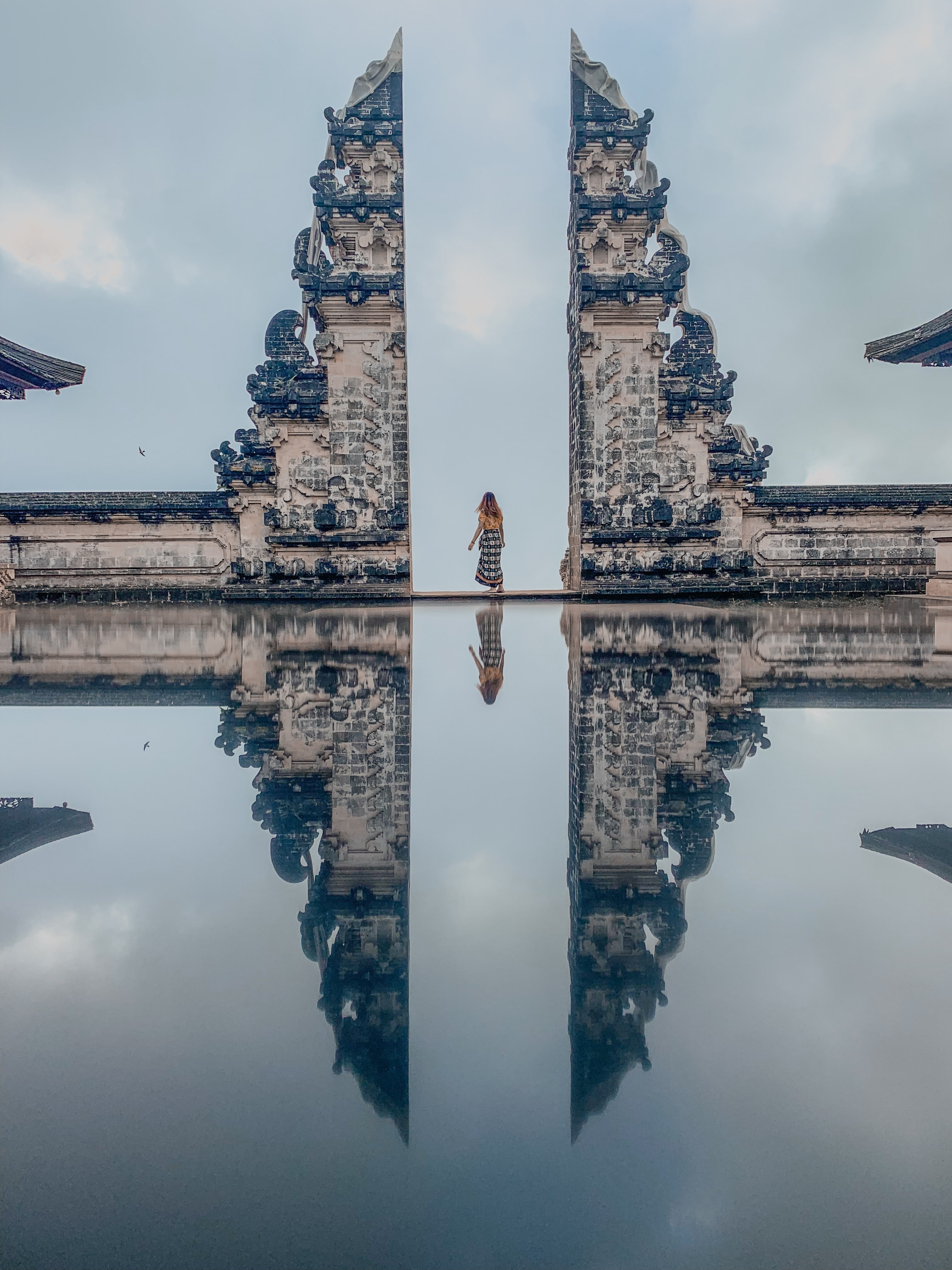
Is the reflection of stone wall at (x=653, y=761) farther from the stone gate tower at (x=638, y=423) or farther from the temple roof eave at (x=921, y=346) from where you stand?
the temple roof eave at (x=921, y=346)

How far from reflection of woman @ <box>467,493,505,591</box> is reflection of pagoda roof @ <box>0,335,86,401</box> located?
685cm

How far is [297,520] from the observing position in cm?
1101

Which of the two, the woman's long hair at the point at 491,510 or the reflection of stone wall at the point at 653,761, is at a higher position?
the woman's long hair at the point at 491,510

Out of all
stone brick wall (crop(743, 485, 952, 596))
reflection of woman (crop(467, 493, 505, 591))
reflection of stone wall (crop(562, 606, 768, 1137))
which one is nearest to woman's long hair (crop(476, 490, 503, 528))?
reflection of woman (crop(467, 493, 505, 591))

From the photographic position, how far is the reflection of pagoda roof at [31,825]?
4.69 ft

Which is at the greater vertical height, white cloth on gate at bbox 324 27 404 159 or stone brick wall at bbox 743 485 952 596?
white cloth on gate at bbox 324 27 404 159

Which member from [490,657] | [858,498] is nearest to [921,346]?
[858,498]

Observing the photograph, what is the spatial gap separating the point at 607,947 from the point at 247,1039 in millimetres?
498

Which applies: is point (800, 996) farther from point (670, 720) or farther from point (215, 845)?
point (670, 720)

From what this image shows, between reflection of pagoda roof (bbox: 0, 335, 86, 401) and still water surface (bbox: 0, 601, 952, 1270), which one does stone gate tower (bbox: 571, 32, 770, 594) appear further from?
still water surface (bbox: 0, 601, 952, 1270)

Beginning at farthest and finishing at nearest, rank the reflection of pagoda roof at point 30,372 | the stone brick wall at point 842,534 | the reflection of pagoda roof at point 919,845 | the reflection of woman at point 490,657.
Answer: the stone brick wall at point 842,534 → the reflection of pagoda roof at point 30,372 → the reflection of woman at point 490,657 → the reflection of pagoda roof at point 919,845

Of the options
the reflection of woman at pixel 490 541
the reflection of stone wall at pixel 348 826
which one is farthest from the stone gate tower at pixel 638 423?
the reflection of stone wall at pixel 348 826

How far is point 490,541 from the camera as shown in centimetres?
1234

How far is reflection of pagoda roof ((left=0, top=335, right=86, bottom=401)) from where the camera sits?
10.7 m
